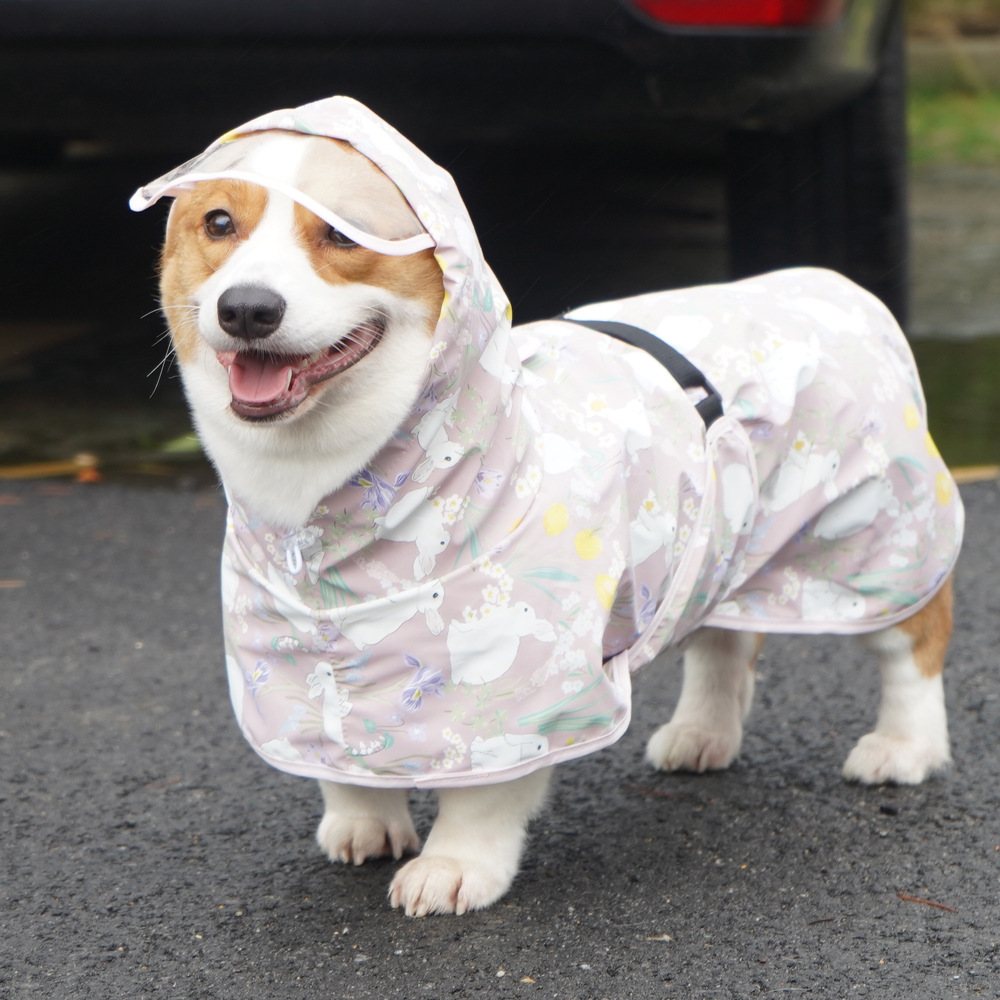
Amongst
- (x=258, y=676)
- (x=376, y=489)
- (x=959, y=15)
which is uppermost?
(x=376, y=489)

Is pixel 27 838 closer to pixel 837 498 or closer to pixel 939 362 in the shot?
pixel 837 498

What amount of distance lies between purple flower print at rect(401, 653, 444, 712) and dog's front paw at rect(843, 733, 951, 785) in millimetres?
943

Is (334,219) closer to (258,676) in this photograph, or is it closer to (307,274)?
(307,274)

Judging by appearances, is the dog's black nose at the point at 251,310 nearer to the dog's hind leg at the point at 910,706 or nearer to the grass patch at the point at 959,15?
the dog's hind leg at the point at 910,706

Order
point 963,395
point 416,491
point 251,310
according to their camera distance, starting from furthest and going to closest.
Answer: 1. point 963,395
2. point 416,491
3. point 251,310

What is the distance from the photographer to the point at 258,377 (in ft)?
6.82

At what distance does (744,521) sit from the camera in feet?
7.88

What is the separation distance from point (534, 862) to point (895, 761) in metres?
0.68

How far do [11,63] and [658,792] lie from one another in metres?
2.50

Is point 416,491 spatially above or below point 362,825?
above

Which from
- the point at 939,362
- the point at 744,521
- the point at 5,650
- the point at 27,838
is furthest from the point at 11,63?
the point at 939,362

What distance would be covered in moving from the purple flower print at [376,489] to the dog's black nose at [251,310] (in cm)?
24

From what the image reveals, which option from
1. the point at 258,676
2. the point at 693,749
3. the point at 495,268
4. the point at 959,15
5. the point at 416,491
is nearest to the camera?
the point at 416,491

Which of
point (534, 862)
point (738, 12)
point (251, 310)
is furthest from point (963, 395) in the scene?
point (251, 310)
